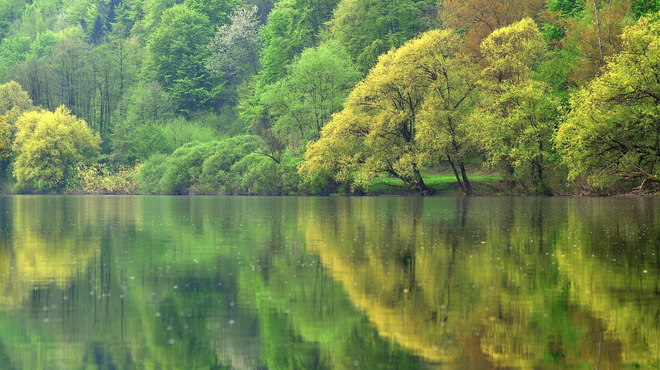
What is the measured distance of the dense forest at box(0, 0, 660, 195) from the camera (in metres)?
48.9

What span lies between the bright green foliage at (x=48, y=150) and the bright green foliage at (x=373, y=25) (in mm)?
37190

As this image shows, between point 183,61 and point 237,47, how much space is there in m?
8.59

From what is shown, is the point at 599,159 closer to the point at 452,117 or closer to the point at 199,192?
the point at 452,117

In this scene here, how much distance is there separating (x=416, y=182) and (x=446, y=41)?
42.5 feet

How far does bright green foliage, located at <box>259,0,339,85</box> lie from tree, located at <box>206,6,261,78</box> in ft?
36.1

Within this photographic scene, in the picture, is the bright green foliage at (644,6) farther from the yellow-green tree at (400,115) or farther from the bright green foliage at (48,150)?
the bright green foliage at (48,150)

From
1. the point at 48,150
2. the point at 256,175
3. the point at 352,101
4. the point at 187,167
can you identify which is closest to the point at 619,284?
the point at 352,101

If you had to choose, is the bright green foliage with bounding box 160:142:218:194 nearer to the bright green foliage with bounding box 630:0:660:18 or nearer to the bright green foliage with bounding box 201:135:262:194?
the bright green foliage with bounding box 201:135:262:194

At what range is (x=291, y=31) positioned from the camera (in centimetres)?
10231

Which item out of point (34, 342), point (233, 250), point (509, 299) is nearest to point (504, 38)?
point (233, 250)

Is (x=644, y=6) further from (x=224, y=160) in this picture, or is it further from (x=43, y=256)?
(x=43, y=256)

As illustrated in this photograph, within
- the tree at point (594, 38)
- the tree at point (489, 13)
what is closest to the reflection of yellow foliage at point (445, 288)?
the tree at point (594, 38)

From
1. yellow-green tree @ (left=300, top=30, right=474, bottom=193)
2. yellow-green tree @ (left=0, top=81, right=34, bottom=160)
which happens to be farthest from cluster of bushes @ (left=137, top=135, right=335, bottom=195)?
yellow-green tree @ (left=0, top=81, right=34, bottom=160)

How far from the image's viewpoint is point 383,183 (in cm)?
7206
